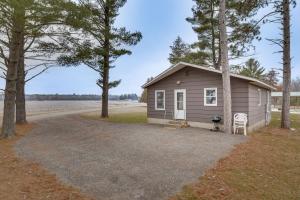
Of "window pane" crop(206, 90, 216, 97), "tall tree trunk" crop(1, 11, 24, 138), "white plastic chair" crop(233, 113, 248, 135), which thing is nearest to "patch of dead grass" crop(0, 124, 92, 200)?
"tall tree trunk" crop(1, 11, 24, 138)

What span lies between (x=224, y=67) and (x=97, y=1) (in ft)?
43.6

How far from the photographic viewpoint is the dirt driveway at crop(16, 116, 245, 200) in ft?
16.7

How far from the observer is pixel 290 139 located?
1089 cm

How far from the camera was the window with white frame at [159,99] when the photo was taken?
16.8 metres

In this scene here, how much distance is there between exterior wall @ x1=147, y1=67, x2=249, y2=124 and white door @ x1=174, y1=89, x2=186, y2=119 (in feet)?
0.81

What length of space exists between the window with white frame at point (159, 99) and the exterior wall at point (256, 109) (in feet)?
18.1

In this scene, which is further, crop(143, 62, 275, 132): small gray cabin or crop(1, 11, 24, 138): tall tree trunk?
crop(143, 62, 275, 132): small gray cabin

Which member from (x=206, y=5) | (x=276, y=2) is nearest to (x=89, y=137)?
(x=276, y=2)

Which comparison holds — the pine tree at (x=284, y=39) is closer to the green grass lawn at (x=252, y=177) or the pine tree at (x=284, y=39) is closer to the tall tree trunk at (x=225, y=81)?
the tall tree trunk at (x=225, y=81)

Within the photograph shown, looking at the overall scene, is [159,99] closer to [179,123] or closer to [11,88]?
[179,123]

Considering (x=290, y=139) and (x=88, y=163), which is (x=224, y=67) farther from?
(x=88, y=163)

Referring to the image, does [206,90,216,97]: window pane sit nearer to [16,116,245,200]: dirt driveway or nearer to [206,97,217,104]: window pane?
[206,97,217,104]: window pane

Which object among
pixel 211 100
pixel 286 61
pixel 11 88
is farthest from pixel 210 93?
pixel 11 88

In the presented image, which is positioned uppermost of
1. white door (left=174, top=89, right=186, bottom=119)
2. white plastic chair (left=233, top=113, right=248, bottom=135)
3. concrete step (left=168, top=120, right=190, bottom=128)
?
white door (left=174, top=89, right=186, bottom=119)
